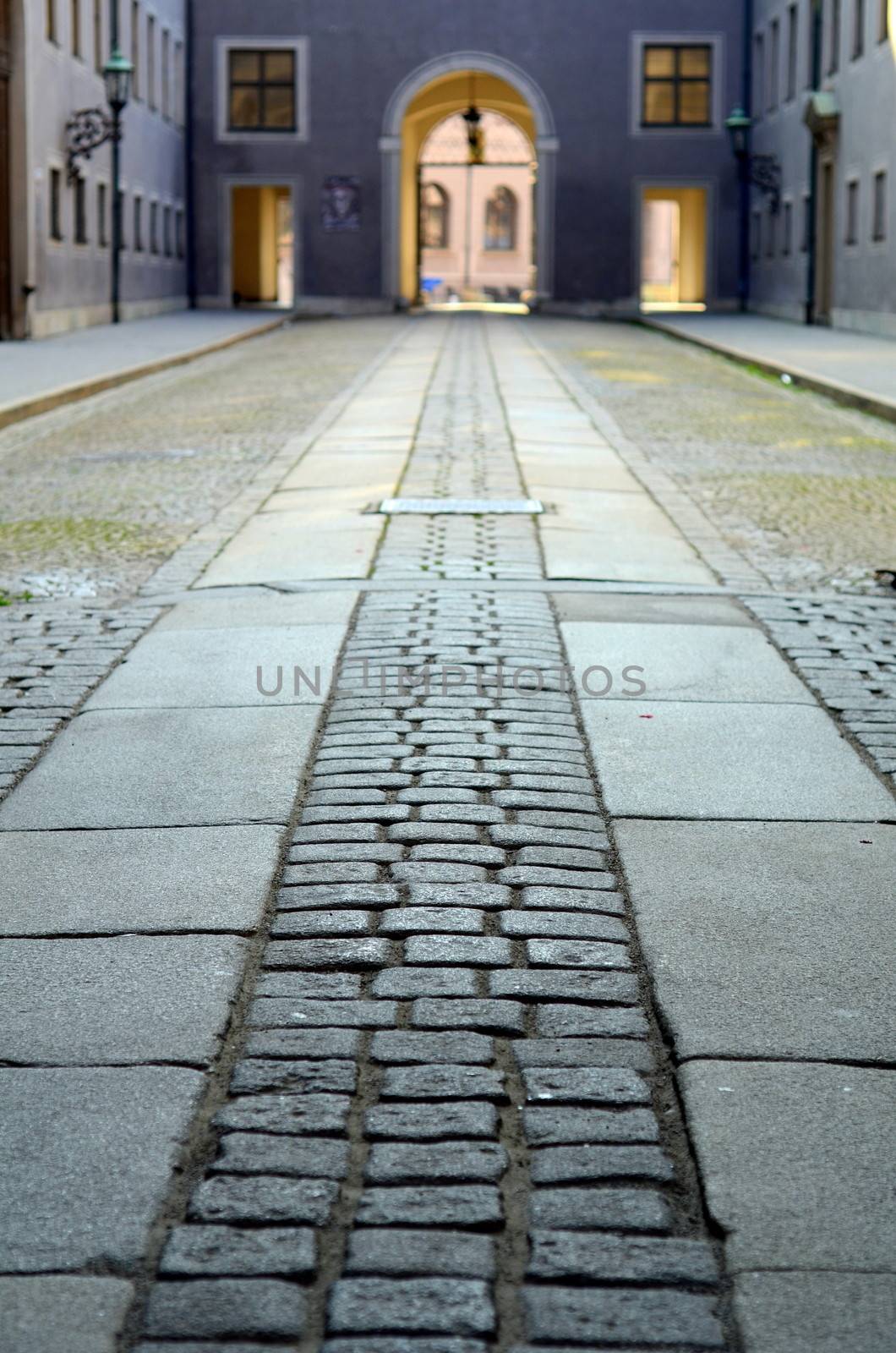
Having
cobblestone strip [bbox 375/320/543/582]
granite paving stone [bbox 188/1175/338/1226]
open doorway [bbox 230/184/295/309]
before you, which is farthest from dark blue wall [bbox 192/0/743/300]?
granite paving stone [bbox 188/1175/338/1226]

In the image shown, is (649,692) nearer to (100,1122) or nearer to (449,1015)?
(449,1015)

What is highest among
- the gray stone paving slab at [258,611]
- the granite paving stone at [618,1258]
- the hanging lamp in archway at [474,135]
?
the hanging lamp in archway at [474,135]

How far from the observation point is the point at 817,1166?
273 centimetres

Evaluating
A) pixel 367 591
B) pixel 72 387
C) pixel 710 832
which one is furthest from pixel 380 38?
pixel 710 832

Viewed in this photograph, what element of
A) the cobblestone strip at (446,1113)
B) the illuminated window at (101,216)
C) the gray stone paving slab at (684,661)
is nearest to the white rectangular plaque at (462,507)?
the gray stone paving slab at (684,661)

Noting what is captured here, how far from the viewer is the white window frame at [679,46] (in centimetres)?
4719

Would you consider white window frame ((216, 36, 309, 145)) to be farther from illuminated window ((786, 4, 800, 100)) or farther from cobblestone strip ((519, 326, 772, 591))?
cobblestone strip ((519, 326, 772, 591))

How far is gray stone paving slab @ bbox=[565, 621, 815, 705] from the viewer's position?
594 centimetres

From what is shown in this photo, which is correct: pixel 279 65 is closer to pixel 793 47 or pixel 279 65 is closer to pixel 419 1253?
pixel 793 47

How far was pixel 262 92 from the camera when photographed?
48.1 meters

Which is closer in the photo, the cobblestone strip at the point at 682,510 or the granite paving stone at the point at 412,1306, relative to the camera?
the granite paving stone at the point at 412,1306

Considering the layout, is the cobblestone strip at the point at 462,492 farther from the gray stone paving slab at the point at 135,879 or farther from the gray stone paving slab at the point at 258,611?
the gray stone paving slab at the point at 135,879

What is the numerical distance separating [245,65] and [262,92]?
0.79m

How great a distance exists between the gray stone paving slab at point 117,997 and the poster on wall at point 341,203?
46459 millimetres
